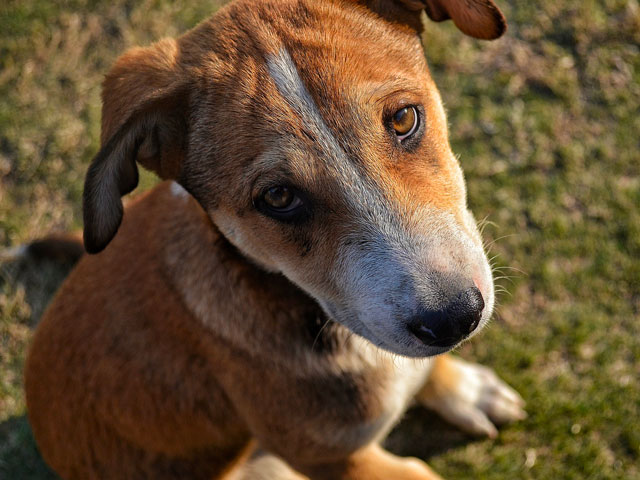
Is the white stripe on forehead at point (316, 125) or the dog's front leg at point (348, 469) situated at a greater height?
the white stripe on forehead at point (316, 125)

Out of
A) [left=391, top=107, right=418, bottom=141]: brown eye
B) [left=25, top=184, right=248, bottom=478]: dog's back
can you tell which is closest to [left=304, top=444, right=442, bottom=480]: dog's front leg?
[left=25, top=184, right=248, bottom=478]: dog's back

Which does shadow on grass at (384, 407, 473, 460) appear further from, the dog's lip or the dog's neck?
the dog's lip

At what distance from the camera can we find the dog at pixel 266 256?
2.70 meters

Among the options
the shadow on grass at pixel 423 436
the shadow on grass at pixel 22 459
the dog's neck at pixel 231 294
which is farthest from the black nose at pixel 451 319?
the shadow on grass at pixel 22 459

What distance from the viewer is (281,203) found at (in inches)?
112

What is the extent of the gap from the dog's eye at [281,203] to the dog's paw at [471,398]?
233 cm

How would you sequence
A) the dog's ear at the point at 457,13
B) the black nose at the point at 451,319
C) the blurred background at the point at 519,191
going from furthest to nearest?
1. the blurred background at the point at 519,191
2. the dog's ear at the point at 457,13
3. the black nose at the point at 451,319

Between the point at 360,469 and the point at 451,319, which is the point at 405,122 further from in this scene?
Result: the point at 360,469

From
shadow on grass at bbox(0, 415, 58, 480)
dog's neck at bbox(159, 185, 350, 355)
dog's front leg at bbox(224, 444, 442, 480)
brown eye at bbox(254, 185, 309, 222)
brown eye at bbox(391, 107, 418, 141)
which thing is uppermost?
brown eye at bbox(391, 107, 418, 141)

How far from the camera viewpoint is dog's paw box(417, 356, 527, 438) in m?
4.74

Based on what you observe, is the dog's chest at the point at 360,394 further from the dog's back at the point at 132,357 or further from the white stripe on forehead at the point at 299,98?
the white stripe on forehead at the point at 299,98

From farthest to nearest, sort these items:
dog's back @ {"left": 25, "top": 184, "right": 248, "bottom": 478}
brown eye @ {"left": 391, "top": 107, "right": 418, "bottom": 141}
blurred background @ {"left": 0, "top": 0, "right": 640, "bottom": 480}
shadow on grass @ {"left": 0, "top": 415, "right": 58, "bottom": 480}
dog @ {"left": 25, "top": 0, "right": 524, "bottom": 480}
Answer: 1. shadow on grass @ {"left": 0, "top": 415, "right": 58, "bottom": 480}
2. blurred background @ {"left": 0, "top": 0, "right": 640, "bottom": 480}
3. dog's back @ {"left": 25, "top": 184, "right": 248, "bottom": 478}
4. brown eye @ {"left": 391, "top": 107, "right": 418, "bottom": 141}
5. dog @ {"left": 25, "top": 0, "right": 524, "bottom": 480}

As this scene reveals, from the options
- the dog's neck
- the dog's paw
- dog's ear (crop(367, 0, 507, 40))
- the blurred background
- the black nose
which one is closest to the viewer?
the black nose

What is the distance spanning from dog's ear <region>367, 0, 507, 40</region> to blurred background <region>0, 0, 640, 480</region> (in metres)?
2.19
